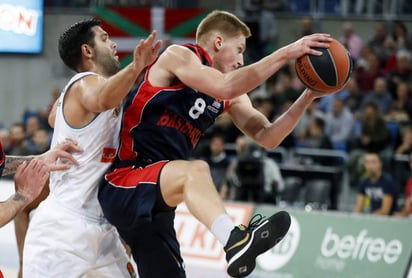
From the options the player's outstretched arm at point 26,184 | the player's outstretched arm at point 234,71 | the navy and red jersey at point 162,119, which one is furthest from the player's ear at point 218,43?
the player's outstretched arm at point 26,184

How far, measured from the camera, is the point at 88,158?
17.6ft

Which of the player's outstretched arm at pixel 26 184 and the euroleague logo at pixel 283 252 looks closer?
the player's outstretched arm at pixel 26 184

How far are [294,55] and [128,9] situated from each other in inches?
495

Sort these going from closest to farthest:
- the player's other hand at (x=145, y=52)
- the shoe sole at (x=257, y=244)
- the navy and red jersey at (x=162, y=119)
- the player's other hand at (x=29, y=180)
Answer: the shoe sole at (x=257, y=244) → the player's other hand at (x=145, y=52) → the player's other hand at (x=29, y=180) → the navy and red jersey at (x=162, y=119)

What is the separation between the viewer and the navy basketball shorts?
4.92 m

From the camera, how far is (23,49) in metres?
17.0

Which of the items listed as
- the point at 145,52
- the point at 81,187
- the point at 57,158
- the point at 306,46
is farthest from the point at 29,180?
the point at 306,46

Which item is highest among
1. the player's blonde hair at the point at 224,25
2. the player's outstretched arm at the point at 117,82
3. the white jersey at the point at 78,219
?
the player's blonde hair at the point at 224,25

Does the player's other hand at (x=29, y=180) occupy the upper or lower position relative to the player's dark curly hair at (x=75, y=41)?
lower

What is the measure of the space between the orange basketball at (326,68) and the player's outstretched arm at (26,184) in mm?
1484

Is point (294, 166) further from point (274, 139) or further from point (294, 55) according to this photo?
point (294, 55)

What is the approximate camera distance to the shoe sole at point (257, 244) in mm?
4469

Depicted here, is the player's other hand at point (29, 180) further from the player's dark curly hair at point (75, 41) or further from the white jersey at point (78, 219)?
the player's dark curly hair at point (75, 41)

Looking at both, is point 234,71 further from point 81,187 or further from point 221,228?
point 81,187
